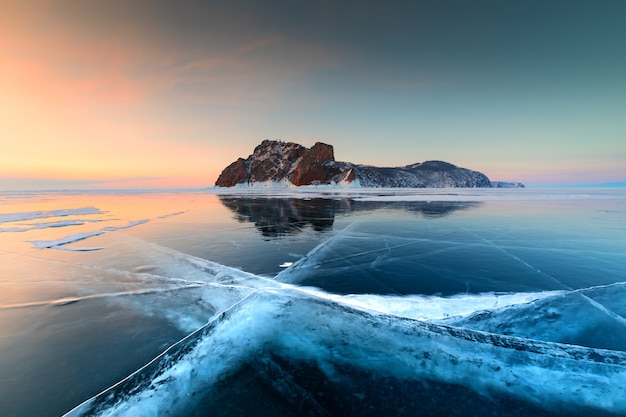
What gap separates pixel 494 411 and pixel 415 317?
1.57 meters

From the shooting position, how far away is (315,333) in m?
3.50

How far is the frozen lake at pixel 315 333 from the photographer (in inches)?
96.3

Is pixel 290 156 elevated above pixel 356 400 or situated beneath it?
elevated above

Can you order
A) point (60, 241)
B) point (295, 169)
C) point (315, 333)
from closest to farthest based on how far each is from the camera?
point (315, 333), point (60, 241), point (295, 169)

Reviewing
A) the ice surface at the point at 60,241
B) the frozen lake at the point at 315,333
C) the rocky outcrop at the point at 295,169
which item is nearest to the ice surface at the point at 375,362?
the frozen lake at the point at 315,333

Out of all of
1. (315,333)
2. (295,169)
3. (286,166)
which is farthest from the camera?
(286,166)

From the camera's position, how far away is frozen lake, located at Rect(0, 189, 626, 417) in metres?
2.45

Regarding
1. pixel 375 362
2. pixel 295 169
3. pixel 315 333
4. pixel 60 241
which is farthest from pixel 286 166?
pixel 375 362

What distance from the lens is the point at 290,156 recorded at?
134375 mm

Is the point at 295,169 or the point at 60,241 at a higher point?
the point at 295,169

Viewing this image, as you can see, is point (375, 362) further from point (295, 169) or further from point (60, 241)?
point (295, 169)

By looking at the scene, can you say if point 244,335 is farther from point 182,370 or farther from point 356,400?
point 356,400

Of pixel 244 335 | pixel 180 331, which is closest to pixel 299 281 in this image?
pixel 244 335

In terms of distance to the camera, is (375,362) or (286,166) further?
(286,166)
